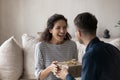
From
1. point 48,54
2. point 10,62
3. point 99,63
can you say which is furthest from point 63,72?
point 10,62

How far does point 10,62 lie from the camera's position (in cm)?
292

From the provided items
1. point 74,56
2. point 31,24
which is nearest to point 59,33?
point 74,56

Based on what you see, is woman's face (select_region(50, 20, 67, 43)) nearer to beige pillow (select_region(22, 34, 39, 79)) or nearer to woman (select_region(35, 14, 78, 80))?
woman (select_region(35, 14, 78, 80))

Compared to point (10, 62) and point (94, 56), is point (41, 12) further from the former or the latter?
point (94, 56)

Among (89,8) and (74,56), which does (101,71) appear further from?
(89,8)

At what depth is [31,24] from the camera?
3.62 metres

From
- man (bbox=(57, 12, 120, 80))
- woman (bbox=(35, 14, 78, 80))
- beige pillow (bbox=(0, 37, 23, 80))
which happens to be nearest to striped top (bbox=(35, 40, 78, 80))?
woman (bbox=(35, 14, 78, 80))

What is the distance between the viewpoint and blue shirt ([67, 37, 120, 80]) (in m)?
1.38

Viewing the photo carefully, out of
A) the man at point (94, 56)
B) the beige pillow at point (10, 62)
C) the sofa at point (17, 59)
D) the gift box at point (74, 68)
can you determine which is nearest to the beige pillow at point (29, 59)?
the sofa at point (17, 59)

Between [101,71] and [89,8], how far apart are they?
7.58ft

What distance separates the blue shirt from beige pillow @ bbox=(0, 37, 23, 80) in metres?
1.63

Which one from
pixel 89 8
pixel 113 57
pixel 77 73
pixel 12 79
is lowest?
pixel 12 79

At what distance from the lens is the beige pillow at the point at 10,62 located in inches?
115

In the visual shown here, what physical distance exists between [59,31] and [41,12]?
4.79 ft
